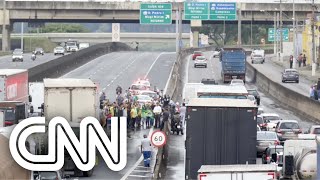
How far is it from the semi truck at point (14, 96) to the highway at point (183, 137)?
6.52m

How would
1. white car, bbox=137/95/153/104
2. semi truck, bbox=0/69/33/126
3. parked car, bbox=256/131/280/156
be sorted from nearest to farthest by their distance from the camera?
parked car, bbox=256/131/280/156
semi truck, bbox=0/69/33/126
white car, bbox=137/95/153/104

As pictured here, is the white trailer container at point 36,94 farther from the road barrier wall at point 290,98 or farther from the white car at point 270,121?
the road barrier wall at point 290,98

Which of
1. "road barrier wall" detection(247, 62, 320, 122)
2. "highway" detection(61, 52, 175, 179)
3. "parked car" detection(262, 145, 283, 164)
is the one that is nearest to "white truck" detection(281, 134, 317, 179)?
"parked car" detection(262, 145, 283, 164)

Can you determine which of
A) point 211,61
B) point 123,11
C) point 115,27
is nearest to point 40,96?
point 211,61

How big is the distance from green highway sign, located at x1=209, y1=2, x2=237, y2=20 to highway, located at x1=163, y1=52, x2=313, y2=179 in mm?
5044

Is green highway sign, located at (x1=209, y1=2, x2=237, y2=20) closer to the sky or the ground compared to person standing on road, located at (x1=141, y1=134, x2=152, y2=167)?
closer to the sky

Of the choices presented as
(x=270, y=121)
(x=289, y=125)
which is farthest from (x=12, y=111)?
(x=270, y=121)

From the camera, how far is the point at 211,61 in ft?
394

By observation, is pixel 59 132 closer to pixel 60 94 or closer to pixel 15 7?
pixel 60 94

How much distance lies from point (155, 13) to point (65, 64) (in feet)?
65.2

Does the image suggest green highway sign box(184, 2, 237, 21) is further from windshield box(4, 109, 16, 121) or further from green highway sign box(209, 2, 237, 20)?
windshield box(4, 109, 16, 121)

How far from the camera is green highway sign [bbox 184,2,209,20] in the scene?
114875mm

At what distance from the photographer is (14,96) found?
5038cm

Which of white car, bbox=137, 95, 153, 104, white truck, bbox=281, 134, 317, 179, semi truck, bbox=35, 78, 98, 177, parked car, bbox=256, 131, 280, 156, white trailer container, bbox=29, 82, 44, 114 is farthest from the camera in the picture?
white car, bbox=137, 95, 153, 104
